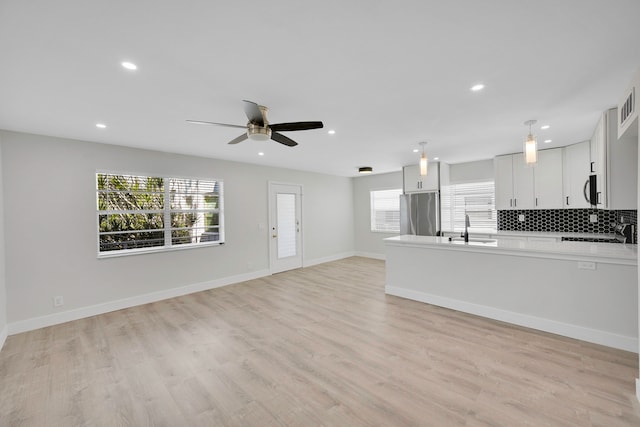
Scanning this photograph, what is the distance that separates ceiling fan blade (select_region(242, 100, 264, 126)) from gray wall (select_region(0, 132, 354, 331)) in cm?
292

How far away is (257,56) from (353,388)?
259 centimetres

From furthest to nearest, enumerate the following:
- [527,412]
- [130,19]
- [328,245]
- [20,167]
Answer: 1. [328,245]
2. [20,167]
3. [527,412]
4. [130,19]

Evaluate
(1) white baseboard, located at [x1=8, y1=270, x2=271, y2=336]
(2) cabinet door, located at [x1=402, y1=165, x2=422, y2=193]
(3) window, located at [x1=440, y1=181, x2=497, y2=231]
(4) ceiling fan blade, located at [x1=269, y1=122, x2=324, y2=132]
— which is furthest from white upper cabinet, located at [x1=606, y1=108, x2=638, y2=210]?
(1) white baseboard, located at [x1=8, y1=270, x2=271, y2=336]

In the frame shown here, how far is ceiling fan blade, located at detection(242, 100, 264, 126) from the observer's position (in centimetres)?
221

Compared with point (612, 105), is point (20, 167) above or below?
below

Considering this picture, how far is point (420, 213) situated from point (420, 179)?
0.79 meters

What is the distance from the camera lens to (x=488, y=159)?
5.75 m

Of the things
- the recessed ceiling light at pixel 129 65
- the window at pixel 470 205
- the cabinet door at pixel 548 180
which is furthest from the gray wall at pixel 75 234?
the cabinet door at pixel 548 180

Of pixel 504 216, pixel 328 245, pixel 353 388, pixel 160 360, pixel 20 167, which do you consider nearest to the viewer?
pixel 353 388

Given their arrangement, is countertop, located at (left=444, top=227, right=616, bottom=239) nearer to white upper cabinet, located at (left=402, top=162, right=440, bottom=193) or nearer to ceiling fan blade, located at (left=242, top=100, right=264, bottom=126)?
white upper cabinet, located at (left=402, top=162, right=440, bottom=193)

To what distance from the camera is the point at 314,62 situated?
1931 mm

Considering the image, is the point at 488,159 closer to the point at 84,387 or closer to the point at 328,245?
the point at 328,245

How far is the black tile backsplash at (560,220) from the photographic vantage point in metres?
4.56

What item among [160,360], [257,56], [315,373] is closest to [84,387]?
[160,360]
